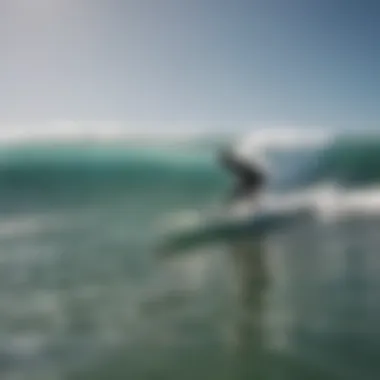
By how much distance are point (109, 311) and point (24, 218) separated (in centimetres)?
79

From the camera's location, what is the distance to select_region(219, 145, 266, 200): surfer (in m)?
3.17

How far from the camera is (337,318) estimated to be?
2.49 meters

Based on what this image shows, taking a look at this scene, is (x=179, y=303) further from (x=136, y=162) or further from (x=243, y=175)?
(x=243, y=175)

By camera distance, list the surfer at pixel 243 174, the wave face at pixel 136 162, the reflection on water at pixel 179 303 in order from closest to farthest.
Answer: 1. the reflection on water at pixel 179 303
2. the wave face at pixel 136 162
3. the surfer at pixel 243 174

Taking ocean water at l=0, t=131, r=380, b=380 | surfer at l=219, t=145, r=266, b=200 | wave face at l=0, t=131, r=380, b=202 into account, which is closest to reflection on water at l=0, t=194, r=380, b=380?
ocean water at l=0, t=131, r=380, b=380

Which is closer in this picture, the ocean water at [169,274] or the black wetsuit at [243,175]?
the ocean water at [169,274]

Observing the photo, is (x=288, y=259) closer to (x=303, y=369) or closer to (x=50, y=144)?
(x=303, y=369)

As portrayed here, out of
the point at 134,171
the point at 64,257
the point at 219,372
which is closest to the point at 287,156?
the point at 134,171

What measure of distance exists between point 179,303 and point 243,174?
3.13ft

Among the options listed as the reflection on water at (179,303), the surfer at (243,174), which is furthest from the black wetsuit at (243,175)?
the reflection on water at (179,303)

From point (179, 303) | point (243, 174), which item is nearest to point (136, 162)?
point (243, 174)

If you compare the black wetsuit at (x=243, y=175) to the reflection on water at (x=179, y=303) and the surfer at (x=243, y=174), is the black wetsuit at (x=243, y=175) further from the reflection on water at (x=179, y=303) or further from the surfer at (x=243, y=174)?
the reflection on water at (x=179, y=303)

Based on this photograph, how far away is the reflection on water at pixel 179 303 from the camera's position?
2156mm

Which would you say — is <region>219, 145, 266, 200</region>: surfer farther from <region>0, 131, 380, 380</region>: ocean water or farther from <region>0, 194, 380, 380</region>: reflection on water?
<region>0, 194, 380, 380</region>: reflection on water
